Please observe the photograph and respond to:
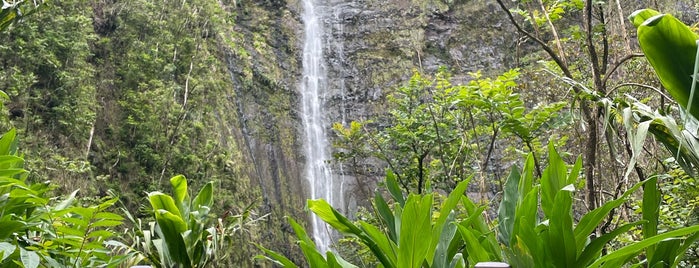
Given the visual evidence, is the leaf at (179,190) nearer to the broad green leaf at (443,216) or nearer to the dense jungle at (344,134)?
the dense jungle at (344,134)

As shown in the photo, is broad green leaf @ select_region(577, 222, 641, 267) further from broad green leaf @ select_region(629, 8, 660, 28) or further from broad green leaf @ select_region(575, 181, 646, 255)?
broad green leaf @ select_region(629, 8, 660, 28)

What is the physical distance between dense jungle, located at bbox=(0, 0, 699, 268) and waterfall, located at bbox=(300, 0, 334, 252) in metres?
0.05

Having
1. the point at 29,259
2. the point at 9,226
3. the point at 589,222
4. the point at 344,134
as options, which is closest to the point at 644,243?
the point at 589,222

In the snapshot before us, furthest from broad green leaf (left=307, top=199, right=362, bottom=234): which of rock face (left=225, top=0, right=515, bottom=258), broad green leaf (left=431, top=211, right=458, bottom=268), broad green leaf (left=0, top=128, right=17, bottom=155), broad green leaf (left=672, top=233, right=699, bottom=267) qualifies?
rock face (left=225, top=0, right=515, bottom=258)

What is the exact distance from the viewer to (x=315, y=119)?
11586mm

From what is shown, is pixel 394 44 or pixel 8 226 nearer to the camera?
pixel 8 226

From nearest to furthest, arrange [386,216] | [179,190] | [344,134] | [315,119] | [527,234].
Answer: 1. [527,234]
2. [386,216]
3. [179,190]
4. [344,134]
5. [315,119]

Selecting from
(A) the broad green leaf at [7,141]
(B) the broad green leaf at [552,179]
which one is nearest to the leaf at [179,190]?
(A) the broad green leaf at [7,141]

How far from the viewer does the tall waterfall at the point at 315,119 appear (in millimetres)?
10661

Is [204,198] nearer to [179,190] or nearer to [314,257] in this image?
[179,190]

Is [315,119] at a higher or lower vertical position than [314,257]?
lower

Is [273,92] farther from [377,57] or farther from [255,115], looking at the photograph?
[377,57]

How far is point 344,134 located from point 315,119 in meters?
6.42

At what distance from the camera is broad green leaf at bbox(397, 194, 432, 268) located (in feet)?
3.83
